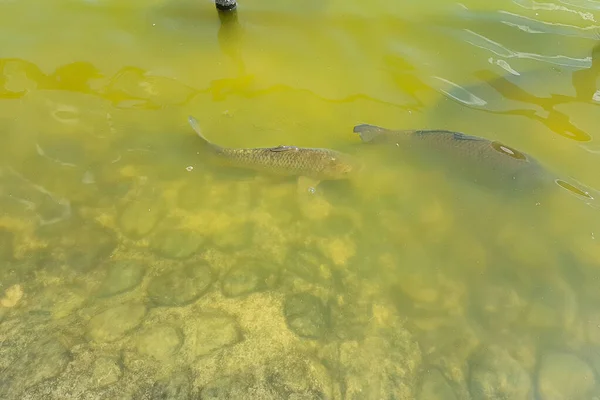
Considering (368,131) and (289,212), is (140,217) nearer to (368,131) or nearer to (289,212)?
(289,212)

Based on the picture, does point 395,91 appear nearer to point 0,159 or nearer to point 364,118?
point 364,118

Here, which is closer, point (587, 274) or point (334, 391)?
point (334, 391)

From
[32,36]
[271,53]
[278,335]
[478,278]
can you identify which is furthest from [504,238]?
[32,36]

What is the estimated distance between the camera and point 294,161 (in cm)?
454

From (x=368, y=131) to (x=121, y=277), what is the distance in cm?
262

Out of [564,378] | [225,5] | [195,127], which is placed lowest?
[564,378]

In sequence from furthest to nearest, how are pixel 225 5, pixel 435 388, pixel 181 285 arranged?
1. pixel 225 5
2. pixel 181 285
3. pixel 435 388

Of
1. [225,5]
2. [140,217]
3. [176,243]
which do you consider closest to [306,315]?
[176,243]

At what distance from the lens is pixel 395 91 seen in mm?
5312

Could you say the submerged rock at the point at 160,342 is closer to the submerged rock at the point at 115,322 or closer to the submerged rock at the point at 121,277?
the submerged rock at the point at 115,322

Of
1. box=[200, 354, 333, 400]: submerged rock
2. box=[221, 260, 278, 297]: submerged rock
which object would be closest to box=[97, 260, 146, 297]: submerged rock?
box=[221, 260, 278, 297]: submerged rock

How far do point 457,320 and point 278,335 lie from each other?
143cm

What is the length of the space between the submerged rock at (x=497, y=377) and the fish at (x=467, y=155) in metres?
1.63

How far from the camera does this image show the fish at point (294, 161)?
4523mm
